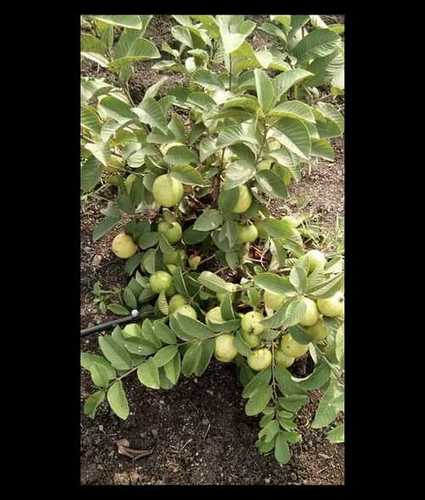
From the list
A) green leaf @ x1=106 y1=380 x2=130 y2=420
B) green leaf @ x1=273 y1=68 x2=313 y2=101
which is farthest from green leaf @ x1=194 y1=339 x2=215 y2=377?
green leaf @ x1=273 y1=68 x2=313 y2=101

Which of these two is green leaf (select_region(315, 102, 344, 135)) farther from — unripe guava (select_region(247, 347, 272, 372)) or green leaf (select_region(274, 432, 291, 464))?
green leaf (select_region(274, 432, 291, 464))

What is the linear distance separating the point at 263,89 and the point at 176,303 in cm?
69

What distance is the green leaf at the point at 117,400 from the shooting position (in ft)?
4.67

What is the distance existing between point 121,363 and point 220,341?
0.88 ft

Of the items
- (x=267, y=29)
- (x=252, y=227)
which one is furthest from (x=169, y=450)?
(x=267, y=29)

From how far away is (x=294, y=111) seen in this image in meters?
1.22

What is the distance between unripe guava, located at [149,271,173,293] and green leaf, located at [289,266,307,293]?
0.48 m

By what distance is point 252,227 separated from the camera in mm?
1573

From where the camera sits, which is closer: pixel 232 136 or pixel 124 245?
pixel 232 136

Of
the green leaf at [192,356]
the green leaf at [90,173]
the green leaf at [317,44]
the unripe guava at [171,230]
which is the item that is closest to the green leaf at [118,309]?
the unripe guava at [171,230]

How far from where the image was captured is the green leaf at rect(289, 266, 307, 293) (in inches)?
50.9

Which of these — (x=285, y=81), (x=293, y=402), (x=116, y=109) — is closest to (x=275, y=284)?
(x=293, y=402)

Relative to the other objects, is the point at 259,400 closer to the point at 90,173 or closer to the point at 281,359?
the point at 281,359

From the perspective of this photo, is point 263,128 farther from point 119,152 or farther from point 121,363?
point 121,363
